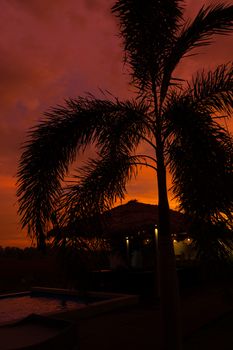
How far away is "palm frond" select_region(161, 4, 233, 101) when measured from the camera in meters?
5.45

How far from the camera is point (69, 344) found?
3.31 m

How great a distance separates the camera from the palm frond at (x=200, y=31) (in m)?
5.45

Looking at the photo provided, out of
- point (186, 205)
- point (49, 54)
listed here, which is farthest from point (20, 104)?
point (186, 205)

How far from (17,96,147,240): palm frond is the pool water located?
7.78m

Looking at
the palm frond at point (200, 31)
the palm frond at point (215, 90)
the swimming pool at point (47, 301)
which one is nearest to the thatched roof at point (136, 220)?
the swimming pool at point (47, 301)

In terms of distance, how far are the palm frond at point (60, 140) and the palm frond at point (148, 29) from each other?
23.3 inches

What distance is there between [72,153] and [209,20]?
2589 millimetres

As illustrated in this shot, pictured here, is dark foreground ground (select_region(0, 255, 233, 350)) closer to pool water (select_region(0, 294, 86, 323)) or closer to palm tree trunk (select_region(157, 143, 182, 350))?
palm tree trunk (select_region(157, 143, 182, 350))

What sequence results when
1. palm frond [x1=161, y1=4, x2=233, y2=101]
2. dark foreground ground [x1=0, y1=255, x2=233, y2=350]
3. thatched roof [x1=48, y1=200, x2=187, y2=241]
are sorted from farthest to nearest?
thatched roof [x1=48, y1=200, x2=187, y2=241]
dark foreground ground [x1=0, y1=255, x2=233, y2=350]
palm frond [x1=161, y1=4, x2=233, y2=101]

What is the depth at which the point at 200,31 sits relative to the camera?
18.4 feet

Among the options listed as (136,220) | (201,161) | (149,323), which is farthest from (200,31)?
(136,220)

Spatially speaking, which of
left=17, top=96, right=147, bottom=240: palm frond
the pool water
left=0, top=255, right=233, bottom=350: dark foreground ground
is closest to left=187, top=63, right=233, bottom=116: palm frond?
left=17, top=96, right=147, bottom=240: palm frond

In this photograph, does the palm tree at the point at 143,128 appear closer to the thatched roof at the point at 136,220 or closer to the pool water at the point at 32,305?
the thatched roof at the point at 136,220

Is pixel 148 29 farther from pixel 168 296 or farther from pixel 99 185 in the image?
pixel 168 296
